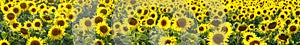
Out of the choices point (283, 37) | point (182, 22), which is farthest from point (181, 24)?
point (283, 37)

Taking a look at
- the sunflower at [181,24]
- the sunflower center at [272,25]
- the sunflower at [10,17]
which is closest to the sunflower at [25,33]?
the sunflower at [10,17]

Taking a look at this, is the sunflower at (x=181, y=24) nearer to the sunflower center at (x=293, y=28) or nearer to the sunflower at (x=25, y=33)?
the sunflower center at (x=293, y=28)

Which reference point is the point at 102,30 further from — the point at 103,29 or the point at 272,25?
the point at 272,25

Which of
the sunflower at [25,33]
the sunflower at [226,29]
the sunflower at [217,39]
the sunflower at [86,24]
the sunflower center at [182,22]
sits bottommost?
the sunflower at [217,39]

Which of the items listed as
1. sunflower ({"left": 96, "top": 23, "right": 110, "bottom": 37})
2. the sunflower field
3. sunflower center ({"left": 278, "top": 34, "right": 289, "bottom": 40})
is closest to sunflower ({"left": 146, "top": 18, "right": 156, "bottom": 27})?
the sunflower field

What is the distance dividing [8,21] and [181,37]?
75.8 inches

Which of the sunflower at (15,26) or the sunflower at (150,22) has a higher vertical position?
the sunflower at (15,26)

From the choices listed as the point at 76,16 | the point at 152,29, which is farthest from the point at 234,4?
the point at 152,29

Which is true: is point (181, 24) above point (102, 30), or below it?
above

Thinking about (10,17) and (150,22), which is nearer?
(150,22)

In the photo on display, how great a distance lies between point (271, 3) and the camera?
396 inches

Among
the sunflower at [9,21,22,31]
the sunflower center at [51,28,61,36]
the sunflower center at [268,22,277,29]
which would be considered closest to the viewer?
the sunflower center at [51,28,61,36]

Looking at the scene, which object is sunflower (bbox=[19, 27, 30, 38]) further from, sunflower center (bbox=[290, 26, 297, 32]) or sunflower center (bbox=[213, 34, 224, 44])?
sunflower center (bbox=[290, 26, 297, 32])

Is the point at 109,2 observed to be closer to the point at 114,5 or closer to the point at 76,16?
the point at 114,5
